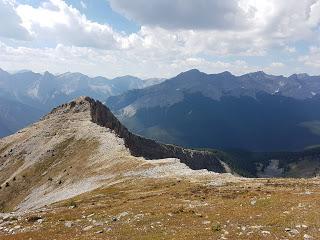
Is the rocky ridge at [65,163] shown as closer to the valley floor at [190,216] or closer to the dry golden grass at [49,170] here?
the dry golden grass at [49,170]

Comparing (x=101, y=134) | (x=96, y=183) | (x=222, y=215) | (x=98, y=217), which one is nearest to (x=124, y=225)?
(x=98, y=217)

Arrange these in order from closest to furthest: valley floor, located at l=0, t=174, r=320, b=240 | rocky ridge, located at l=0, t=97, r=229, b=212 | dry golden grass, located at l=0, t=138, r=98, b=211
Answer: valley floor, located at l=0, t=174, r=320, b=240 < rocky ridge, located at l=0, t=97, r=229, b=212 < dry golden grass, located at l=0, t=138, r=98, b=211

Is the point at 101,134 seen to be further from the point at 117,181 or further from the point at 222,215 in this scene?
the point at 222,215

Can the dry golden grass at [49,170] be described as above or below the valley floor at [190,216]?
below

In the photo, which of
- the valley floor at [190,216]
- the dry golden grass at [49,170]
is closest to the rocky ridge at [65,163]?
the dry golden grass at [49,170]

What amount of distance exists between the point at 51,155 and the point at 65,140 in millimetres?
9434

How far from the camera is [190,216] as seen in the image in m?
40.5

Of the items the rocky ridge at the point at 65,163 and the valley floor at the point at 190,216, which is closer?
the valley floor at the point at 190,216

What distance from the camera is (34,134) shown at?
164m

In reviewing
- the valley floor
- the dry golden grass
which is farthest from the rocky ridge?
the valley floor

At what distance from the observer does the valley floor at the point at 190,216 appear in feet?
110

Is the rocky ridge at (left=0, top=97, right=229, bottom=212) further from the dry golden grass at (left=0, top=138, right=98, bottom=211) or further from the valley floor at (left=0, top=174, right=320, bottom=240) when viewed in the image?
the valley floor at (left=0, top=174, right=320, bottom=240)

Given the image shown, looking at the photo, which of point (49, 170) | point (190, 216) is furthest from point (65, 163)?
point (190, 216)

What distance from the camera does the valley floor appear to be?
110 ft
